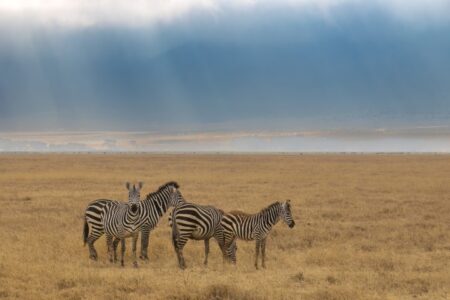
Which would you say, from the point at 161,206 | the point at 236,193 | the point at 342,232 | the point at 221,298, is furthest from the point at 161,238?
the point at 236,193

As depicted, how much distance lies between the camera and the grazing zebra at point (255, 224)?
42.9 ft

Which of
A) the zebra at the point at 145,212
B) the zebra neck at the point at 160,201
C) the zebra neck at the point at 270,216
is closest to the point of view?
the zebra neck at the point at 270,216

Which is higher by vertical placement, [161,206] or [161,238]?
[161,206]

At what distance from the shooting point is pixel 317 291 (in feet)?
35.3

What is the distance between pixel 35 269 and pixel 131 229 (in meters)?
2.01

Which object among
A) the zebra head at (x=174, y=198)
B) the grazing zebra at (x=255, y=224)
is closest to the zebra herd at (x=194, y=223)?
the grazing zebra at (x=255, y=224)

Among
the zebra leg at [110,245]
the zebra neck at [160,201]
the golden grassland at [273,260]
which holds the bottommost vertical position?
the golden grassland at [273,260]

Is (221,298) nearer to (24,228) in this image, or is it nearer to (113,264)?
(113,264)

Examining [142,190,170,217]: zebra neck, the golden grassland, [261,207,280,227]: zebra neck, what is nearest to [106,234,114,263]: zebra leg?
the golden grassland

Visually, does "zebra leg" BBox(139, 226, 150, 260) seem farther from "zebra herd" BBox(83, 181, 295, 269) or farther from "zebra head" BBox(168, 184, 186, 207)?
"zebra head" BBox(168, 184, 186, 207)

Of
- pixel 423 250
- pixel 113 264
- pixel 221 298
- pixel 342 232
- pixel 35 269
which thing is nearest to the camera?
pixel 221 298

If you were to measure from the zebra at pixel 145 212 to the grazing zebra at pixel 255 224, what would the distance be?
60.8 inches

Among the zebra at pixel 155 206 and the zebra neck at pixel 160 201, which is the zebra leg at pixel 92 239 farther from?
the zebra neck at pixel 160 201

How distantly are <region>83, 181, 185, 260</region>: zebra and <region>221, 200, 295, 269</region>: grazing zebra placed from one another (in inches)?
60.8
